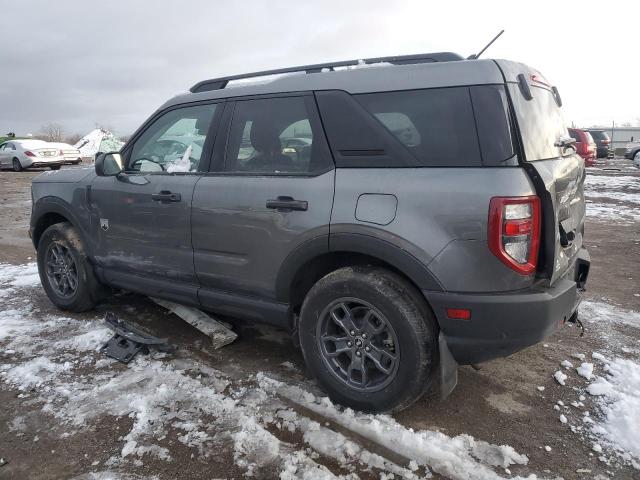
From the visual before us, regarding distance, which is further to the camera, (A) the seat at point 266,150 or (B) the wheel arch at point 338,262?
(A) the seat at point 266,150

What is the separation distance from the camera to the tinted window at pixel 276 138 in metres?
2.96

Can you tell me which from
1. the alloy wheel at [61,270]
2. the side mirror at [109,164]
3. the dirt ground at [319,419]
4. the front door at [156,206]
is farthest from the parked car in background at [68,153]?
the side mirror at [109,164]

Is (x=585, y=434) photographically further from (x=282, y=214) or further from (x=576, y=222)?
(x=282, y=214)

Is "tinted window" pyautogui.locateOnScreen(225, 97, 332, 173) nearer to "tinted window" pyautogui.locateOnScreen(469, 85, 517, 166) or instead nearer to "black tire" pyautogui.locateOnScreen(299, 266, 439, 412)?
"black tire" pyautogui.locateOnScreen(299, 266, 439, 412)

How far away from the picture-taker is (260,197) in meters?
3.05

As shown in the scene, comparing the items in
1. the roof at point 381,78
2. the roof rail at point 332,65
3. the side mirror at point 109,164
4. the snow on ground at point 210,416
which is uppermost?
the roof rail at point 332,65

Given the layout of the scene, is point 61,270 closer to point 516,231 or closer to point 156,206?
point 156,206

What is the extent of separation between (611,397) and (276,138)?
2675 millimetres

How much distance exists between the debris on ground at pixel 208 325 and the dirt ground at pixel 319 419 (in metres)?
0.10

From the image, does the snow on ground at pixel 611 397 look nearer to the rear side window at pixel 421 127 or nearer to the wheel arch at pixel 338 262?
the wheel arch at pixel 338 262

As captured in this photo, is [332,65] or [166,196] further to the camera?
[166,196]

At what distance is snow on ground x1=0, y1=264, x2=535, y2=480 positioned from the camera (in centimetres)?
243

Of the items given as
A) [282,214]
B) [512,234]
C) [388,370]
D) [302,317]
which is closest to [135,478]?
[302,317]

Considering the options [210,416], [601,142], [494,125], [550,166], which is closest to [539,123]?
[550,166]
